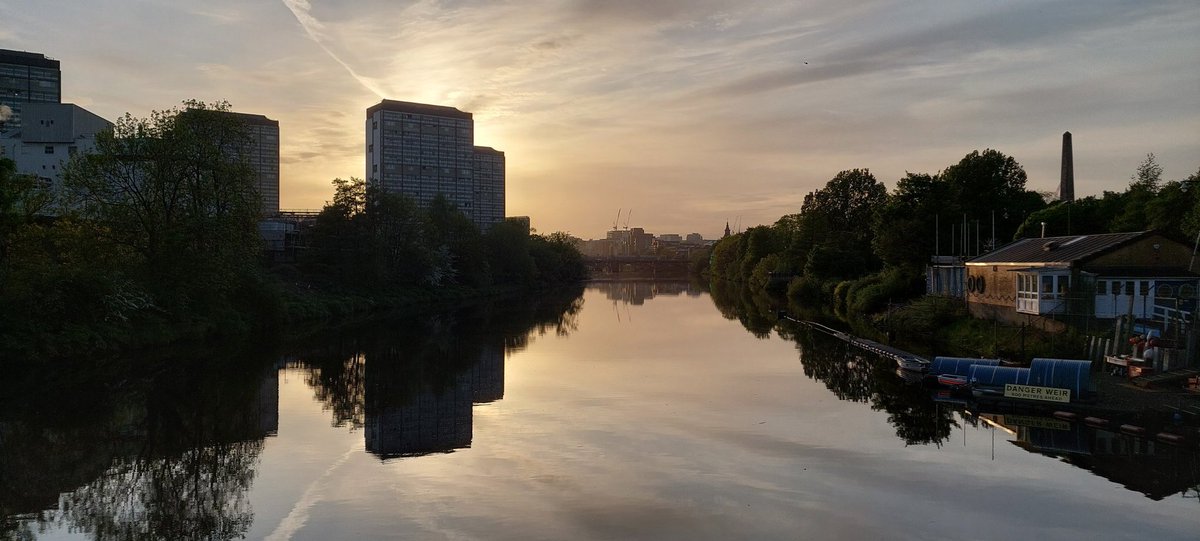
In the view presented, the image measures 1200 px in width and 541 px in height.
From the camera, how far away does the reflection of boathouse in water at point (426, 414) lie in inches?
843

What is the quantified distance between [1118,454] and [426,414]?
19299mm

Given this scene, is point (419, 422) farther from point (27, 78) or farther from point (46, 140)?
point (27, 78)

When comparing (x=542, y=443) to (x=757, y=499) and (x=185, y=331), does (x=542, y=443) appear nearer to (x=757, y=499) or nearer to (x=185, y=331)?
(x=757, y=499)

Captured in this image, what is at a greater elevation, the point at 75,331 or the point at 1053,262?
the point at 1053,262

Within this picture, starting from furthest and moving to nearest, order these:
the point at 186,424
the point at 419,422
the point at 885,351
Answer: the point at 885,351
the point at 419,422
the point at 186,424

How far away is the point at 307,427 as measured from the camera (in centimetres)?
2383

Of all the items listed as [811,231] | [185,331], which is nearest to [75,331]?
[185,331]

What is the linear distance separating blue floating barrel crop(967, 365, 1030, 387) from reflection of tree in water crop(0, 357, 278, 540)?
22.3 metres

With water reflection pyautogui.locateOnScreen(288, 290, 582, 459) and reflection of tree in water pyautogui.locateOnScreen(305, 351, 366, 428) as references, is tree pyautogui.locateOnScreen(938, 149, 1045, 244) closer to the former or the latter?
water reflection pyautogui.locateOnScreen(288, 290, 582, 459)

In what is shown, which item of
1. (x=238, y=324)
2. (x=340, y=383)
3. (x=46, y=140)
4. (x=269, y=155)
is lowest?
(x=340, y=383)

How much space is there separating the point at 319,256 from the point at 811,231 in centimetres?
6425

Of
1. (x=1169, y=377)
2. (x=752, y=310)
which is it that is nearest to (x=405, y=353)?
(x=1169, y=377)

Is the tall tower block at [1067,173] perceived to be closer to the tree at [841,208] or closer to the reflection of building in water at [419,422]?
the tree at [841,208]

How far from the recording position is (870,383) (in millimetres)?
31484
